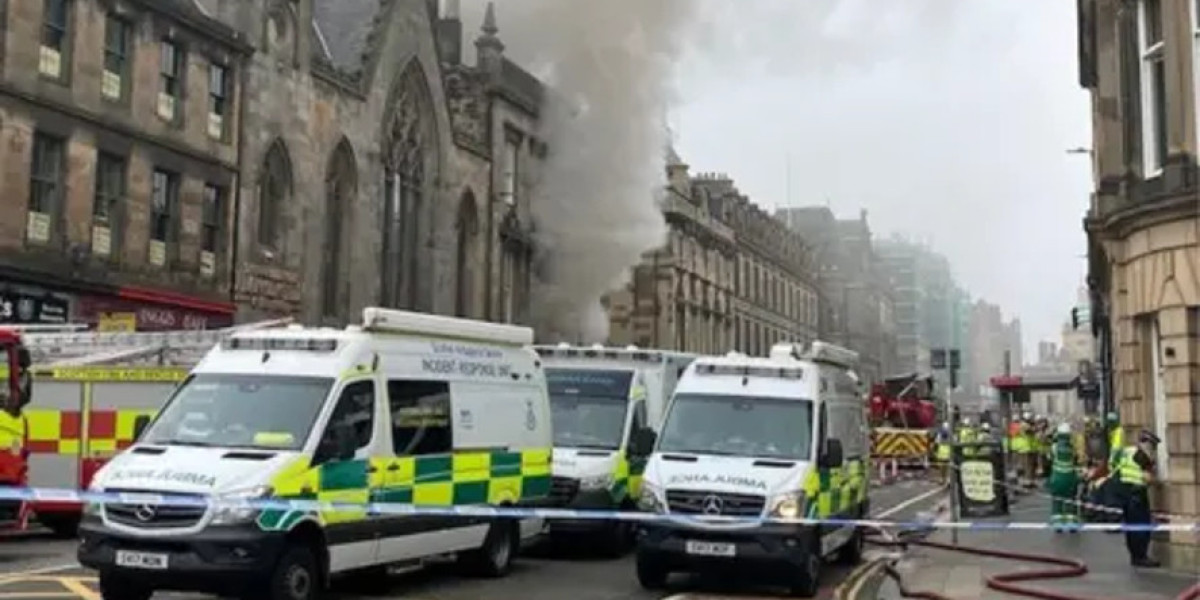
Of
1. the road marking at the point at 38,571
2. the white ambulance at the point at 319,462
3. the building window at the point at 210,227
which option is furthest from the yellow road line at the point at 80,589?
the building window at the point at 210,227

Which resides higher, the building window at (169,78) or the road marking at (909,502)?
the building window at (169,78)

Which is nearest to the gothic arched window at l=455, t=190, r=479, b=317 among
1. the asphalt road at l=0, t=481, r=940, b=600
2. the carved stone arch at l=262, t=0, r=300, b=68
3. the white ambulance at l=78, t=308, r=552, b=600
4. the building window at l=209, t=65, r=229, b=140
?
the carved stone arch at l=262, t=0, r=300, b=68

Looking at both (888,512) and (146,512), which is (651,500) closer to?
(146,512)

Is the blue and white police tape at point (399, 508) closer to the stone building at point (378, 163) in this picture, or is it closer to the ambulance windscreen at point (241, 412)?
the ambulance windscreen at point (241, 412)

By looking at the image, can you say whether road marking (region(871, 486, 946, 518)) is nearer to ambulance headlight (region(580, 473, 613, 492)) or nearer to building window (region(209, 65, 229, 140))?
ambulance headlight (region(580, 473, 613, 492))

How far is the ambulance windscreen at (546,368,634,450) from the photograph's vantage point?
17.1 metres

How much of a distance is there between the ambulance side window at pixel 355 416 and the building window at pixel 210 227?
59.2 ft

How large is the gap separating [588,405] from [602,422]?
1.24ft

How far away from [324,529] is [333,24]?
28.8 metres

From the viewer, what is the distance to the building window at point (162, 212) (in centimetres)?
2722

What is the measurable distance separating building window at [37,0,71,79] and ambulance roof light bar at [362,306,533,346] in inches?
552

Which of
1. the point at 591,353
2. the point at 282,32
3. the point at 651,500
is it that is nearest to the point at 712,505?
the point at 651,500

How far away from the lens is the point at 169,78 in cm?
2778

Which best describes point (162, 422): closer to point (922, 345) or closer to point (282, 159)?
point (282, 159)
